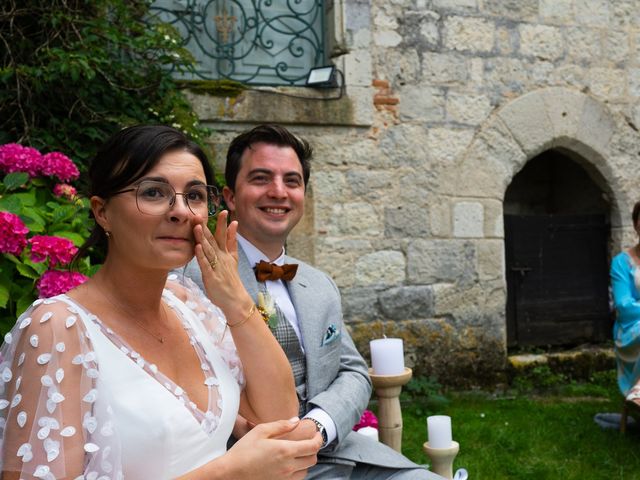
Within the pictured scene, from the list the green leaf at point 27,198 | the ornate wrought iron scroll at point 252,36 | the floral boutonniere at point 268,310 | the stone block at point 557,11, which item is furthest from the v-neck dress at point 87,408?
the stone block at point 557,11

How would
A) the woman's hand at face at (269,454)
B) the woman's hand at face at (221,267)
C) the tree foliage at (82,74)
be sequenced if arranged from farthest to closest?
the tree foliage at (82,74)
the woman's hand at face at (221,267)
the woman's hand at face at (269,454)

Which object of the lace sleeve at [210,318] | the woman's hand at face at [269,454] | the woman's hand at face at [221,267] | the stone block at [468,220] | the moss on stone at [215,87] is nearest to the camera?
the woman's hand at face at [269,454]

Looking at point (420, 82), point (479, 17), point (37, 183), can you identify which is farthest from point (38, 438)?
point (479, 17)

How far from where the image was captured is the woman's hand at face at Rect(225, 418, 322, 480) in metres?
1.46

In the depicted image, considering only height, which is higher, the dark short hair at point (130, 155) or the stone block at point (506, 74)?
the stone block at point (506, 74)

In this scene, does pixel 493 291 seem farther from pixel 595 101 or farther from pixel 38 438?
pixel 38 438

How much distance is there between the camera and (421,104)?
5125 mm

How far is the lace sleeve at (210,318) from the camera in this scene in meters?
1.71

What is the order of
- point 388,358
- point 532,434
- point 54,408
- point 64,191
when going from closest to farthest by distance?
point 54,408
point 388,358
point 64,191
point 532,434

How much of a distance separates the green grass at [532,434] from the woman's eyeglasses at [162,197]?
8.79 feet

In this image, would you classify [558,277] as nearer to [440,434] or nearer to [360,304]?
[360,304]

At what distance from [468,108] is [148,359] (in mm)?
4343

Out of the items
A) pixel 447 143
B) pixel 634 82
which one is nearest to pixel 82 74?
pixel 447 143

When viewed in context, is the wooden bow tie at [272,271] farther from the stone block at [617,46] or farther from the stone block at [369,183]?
the stone block at [617,46]
